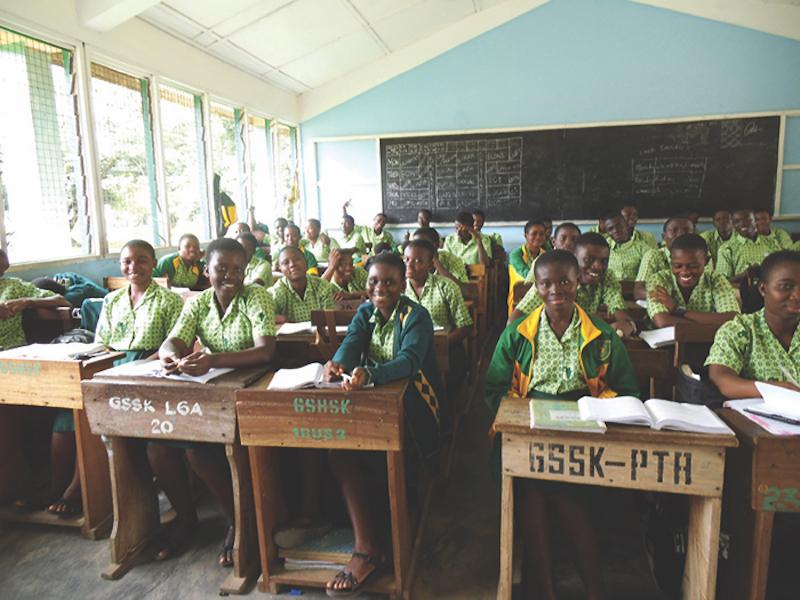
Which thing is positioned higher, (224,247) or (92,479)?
(224,247)

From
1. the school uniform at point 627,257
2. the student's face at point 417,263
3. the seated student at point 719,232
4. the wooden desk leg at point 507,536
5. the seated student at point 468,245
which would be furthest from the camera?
the seated student at point 468,245

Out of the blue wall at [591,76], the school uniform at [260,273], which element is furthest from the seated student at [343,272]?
the blue wall at [591,76]

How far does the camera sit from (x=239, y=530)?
1.94 metres

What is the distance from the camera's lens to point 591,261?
2596 mm

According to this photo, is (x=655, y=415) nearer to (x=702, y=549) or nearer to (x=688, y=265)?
(x=702, y=549)

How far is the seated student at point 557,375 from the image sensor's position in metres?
1.65

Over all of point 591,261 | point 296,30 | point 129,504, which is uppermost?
point 296,30

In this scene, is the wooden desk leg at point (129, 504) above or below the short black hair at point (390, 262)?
below

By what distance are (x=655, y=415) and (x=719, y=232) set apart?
5.38 m

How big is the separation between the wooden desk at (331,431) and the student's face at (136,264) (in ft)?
3.31

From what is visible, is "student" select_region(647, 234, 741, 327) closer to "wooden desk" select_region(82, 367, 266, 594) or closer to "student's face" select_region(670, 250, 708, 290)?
"student's face" select_region(670, 250, 708, 290)

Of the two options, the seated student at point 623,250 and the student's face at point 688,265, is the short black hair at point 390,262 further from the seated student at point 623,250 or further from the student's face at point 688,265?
the seated student at point 623,250

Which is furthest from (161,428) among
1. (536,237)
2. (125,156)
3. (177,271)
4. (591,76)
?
(591,76)

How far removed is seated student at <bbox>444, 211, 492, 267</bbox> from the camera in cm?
576
